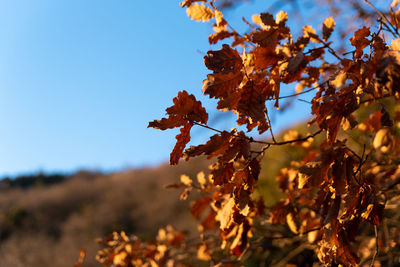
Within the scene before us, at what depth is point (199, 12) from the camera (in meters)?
0.93

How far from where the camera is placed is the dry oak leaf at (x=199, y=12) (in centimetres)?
92

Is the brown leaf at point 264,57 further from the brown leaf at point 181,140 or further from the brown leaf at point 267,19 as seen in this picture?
the brown leaf at point 181,140

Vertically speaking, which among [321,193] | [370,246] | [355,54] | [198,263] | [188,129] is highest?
[355,54]

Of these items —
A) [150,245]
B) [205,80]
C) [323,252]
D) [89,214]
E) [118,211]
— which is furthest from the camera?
[118,211]

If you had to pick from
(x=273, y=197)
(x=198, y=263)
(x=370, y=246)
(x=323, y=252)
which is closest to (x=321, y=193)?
(x=323, y=252)

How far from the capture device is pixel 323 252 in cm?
82

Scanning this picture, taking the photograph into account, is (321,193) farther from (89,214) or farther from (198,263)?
(89,214)

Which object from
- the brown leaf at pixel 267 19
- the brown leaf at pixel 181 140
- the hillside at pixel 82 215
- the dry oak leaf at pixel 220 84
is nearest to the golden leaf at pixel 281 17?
the brown leaf at pixel 267 19

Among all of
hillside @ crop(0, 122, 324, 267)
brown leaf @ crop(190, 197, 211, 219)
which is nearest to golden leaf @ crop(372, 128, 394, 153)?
brown leaf @ crop(190, 197, 211, 219)

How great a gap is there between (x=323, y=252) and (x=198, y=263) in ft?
7.30

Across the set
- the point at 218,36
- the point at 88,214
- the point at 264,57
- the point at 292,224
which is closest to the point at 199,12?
the point at 218,36

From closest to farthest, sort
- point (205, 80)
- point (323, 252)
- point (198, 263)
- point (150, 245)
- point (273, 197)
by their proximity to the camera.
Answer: point (205, 80) < point (323, 252) < point (150, 245) < point (198, 263) < point (273, 197)

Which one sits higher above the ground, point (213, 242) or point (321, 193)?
point (321, 193)

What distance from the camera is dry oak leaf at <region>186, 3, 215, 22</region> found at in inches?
36.2
